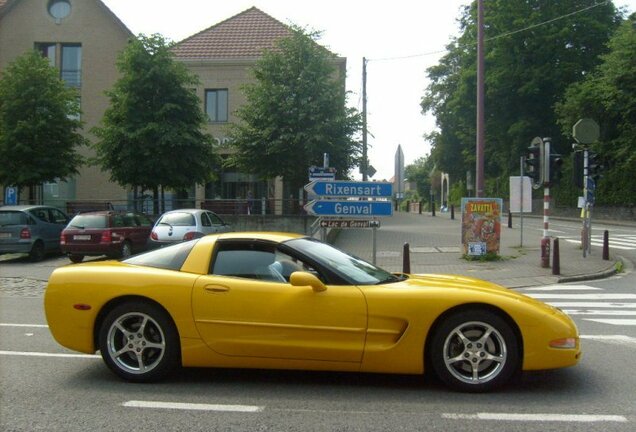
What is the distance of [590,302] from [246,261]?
24.3 ft

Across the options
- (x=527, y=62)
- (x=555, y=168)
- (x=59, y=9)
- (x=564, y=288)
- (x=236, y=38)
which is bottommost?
(x=564, y=288)

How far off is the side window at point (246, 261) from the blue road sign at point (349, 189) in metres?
6.16

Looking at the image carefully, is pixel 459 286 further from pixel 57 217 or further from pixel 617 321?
A: pixel 57 217

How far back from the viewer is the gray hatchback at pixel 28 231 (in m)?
16.8

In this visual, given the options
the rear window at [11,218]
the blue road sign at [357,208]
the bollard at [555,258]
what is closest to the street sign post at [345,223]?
the blue road sign at [357,208]

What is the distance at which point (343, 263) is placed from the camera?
5.43 metres

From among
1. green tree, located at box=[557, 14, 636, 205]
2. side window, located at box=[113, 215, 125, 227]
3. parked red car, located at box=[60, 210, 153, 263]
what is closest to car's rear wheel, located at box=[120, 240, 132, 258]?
parked red car, located at box=[60, 210, 153, 263]

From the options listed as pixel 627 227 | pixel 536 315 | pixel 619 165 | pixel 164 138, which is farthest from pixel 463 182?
pixel 536 315

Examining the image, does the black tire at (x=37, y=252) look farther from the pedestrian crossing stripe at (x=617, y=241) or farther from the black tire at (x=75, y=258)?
the pedestrian crossing stripe at (x=617, y=241)

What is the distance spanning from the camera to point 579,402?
4617 mm

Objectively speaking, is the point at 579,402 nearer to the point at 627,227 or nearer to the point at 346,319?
the point at 346,319

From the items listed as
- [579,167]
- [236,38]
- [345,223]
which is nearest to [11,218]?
[345,223]

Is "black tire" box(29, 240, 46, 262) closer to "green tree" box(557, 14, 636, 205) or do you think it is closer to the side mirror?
the side mirror

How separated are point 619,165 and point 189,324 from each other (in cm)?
3615
